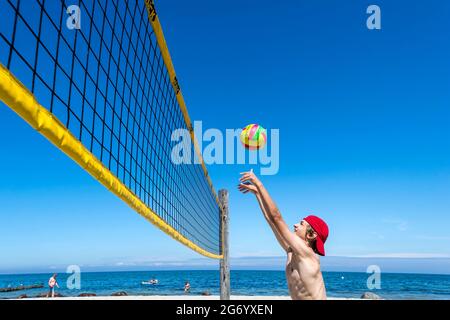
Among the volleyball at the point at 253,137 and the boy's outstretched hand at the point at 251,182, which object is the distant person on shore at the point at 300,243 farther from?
the volleyball at the point at 253,137

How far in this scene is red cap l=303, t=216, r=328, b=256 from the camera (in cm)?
275

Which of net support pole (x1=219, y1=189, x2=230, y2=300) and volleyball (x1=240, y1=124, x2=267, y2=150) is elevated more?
volleyball (x1=240, y1=124, x2=267, y2=150)

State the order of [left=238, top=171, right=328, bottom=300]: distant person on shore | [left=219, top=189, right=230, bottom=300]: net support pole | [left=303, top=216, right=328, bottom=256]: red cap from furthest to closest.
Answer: [left=219, top=189, right=230, bottom=300]: net support pole
[left=303, top=216, right=328, bottom=256]: red cap
[left=238, top=171, right=328, bottom=300]: distant person on shore

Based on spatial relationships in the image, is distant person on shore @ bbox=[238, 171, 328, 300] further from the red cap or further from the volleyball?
the volleyball

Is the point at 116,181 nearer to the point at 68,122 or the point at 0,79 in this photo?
the point at 68,122

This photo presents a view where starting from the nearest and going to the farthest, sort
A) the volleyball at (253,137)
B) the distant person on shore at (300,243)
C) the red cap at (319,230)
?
the distant person on shore at (300,243) < the red cap at (319,230) < the volleyball at (253,137)

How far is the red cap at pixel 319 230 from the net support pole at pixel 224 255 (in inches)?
237

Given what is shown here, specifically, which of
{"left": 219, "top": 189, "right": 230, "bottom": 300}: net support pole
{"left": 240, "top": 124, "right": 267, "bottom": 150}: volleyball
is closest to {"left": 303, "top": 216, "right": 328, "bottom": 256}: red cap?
{"left": 240, "top": 124, "right": 267, "bottom": 150}: volleyball

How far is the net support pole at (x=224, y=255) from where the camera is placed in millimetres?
8492

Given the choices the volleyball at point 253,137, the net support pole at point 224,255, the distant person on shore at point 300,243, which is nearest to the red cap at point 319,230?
the distant person on shore at point 300,243
